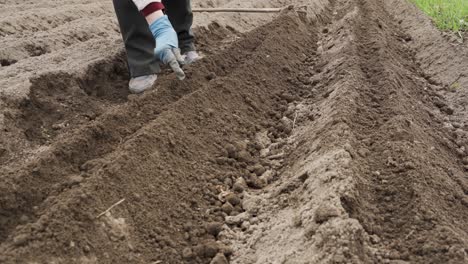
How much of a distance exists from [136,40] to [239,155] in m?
1.58

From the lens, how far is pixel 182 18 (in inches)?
190

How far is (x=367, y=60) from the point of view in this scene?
4.87 meters

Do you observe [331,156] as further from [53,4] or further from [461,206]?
[53,4]

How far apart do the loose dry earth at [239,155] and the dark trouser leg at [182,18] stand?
0.32 meters

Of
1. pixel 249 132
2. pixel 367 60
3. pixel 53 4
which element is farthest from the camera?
pixel 53 4

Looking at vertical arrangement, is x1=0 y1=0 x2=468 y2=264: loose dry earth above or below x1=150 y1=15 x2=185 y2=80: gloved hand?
below

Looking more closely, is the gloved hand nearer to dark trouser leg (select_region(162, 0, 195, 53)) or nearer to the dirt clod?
dark trouser leg (select_region(162, 0, 195, 53))

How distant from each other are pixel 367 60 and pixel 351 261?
10.3 ft

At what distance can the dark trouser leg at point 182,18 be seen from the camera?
4.79 m

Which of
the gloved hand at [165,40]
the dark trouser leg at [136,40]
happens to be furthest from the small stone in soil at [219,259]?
the dark trouser leg at [136,40]

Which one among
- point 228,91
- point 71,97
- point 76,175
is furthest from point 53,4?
point 76,175

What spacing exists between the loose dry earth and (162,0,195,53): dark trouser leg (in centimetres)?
32

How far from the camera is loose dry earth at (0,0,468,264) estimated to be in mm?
2301

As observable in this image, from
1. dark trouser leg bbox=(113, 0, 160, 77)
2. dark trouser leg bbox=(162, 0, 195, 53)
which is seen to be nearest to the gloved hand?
dark trouser leg bbox=(113, 0, 160, 77)
